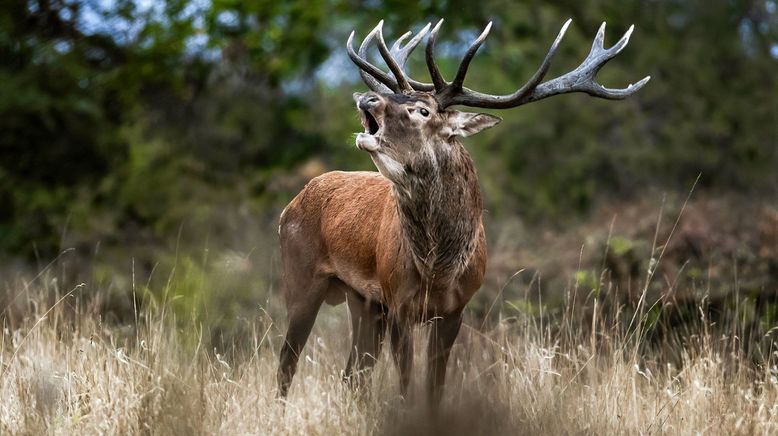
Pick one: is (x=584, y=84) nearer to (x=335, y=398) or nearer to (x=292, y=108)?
(x=335, y=398)

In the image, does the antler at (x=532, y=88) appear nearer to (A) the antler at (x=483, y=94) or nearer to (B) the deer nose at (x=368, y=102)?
(A) the antler at (x=483, y=94)

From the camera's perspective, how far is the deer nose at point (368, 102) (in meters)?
5.65

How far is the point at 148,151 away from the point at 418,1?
13.0ft

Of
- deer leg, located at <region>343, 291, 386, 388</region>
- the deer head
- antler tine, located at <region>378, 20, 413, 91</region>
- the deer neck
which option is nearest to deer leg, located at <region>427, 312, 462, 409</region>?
the deer neck

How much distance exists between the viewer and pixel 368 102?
5652 millimetres

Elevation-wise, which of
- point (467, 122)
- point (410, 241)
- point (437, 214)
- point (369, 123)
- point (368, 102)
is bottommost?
point (410, 241)

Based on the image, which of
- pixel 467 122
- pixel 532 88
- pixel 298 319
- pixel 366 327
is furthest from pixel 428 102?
pixel 298 319

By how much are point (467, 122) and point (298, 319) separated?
1.56 m

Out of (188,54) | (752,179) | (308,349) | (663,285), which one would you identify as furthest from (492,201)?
(308,349)

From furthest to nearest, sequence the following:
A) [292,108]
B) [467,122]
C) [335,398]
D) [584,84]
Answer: [292,108] → [584,84] → [467,122] → [335,398]

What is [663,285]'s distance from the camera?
9352mm

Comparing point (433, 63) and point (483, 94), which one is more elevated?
point (433, 63)

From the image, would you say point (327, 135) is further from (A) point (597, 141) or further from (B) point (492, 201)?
(A) point (597, 141)

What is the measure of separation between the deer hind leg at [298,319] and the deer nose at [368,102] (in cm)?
150
